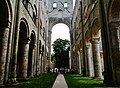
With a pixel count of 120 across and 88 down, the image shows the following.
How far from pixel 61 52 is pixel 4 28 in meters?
37.2

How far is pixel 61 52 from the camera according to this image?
45062 mm

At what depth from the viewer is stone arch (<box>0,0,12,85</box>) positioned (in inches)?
308

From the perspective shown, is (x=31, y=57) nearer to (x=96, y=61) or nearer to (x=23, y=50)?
(x=23, y=50)

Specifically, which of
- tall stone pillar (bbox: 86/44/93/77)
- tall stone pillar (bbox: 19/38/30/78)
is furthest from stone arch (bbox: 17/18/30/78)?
tall stone pillar (bbox: 86/44/93/77)

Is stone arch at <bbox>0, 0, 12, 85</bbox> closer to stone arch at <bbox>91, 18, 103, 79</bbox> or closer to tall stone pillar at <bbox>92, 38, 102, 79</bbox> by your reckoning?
stone arch at <bbox>91, 18, 103, 79</bbox>

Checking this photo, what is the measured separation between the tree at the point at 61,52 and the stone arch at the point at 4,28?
34161 millimetres

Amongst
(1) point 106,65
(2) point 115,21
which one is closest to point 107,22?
(2) point 115,21

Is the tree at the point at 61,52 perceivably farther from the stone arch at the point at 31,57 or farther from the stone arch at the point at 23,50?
the stone arch at the point at 23,50

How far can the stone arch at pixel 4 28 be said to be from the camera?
782 centimetres

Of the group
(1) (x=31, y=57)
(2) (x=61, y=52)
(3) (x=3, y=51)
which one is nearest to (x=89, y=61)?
(1) (x=31, y=57)

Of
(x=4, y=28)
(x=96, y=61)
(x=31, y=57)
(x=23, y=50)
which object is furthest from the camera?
(x=31, y=57)

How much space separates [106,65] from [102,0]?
14.4 ft

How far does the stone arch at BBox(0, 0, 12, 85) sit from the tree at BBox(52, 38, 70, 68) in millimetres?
34161

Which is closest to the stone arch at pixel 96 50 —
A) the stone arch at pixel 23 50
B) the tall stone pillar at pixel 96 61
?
the tall stone pillar at pixel 96 61
